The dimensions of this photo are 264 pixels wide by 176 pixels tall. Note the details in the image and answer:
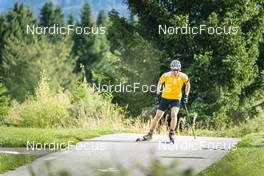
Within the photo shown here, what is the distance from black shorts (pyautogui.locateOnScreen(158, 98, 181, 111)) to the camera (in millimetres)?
13398

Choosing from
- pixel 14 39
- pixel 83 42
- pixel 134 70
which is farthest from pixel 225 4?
pixel 83 42

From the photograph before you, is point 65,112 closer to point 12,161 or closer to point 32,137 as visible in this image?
point 32,137

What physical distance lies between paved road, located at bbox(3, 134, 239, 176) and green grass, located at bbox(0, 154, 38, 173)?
0.13 meters

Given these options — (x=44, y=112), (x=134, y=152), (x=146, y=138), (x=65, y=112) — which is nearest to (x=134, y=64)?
(x=65, y=112)

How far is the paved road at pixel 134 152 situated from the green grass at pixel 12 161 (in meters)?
0.13

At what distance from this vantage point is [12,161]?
34.2 feet

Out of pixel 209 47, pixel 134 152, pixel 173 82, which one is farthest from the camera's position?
pixel 209 47

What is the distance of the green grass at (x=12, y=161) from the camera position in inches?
395

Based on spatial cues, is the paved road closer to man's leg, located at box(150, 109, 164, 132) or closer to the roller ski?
the roller ski

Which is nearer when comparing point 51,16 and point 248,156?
point 248,156

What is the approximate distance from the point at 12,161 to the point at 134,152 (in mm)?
2240

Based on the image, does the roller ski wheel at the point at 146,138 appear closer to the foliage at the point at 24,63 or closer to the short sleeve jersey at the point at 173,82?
the short sleeve jersey at the point at 173,82

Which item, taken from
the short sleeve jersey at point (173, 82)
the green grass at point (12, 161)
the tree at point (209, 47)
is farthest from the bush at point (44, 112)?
the green grass at point (12, 161)

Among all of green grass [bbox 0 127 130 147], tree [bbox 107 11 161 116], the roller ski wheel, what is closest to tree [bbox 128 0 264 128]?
tree [bbox 107 11 161 116]
